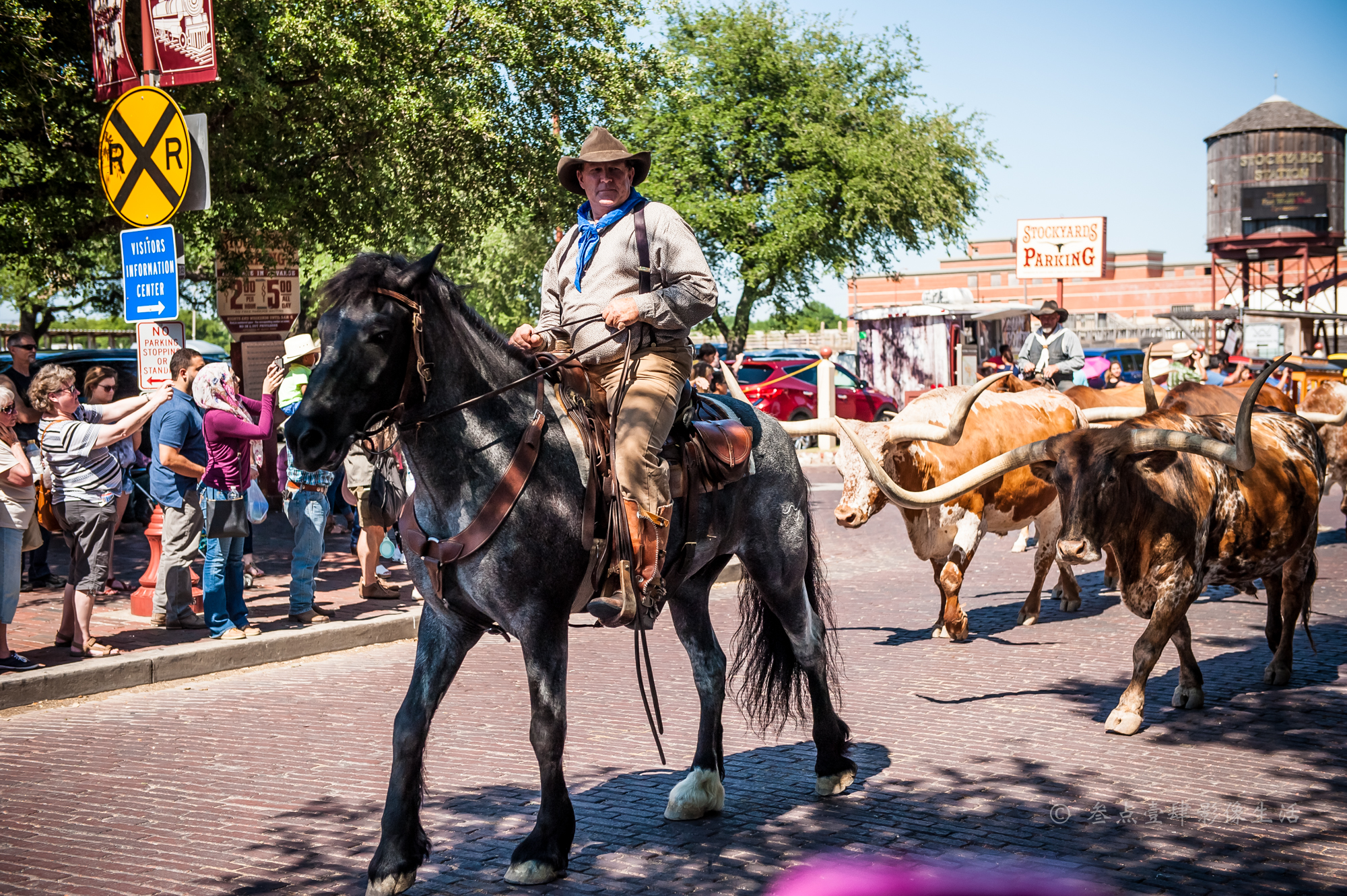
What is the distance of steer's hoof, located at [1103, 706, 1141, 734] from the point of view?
6.63 meters

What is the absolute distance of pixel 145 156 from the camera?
388 inches

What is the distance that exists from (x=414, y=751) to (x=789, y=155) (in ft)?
113

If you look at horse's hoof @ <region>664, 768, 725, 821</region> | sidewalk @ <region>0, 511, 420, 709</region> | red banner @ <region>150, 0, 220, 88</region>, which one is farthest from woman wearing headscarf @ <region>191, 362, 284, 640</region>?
horse's hoof @ <region>664, 768, 725, 821</region>

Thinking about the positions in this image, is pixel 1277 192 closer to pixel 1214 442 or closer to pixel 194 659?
pixel 1214 442

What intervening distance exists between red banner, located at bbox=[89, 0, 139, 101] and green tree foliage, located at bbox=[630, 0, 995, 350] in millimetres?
25195

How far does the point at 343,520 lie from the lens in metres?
17.4

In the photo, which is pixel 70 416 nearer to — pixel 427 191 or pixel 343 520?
pixel 343 520

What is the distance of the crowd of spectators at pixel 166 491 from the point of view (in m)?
8.34

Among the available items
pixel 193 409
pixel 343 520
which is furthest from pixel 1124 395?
pixel 343 520

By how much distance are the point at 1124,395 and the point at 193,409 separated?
29.1 feet

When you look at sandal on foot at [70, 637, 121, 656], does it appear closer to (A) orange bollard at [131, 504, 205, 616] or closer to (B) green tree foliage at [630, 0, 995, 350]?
(A) orange bollard at [131, 504, 205, 616]

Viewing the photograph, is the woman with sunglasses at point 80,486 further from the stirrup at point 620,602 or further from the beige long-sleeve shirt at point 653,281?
the stirrup at point 620,602

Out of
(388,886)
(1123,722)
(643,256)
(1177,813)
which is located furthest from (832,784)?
(643,256)

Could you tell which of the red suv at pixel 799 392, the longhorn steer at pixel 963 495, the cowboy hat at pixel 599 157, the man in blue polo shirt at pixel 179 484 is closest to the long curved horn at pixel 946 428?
the longhorn steer at pixel 963 495
